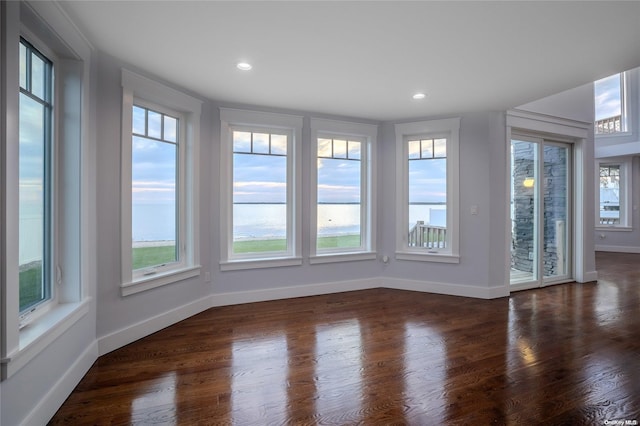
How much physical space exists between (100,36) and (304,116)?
244cm

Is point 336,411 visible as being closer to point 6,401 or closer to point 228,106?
point 6,401

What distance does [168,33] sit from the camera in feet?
7.71

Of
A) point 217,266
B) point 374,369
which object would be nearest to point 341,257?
point 217,266

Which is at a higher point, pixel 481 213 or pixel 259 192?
pixel 259 192

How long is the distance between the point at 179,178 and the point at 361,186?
2.50m

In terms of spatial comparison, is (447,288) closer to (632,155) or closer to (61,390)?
(61,390)

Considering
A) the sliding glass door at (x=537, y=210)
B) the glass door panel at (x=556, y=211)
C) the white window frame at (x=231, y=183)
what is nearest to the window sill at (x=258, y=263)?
the white window frame at (x=231, y=183)

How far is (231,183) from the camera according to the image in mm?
4062

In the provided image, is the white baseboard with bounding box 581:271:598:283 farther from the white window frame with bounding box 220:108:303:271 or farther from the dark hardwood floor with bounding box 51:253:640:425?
the white window frame with bounding box 220:108:303:271

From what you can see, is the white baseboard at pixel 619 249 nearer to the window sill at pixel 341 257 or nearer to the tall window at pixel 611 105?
the tall window at pixel 611 105

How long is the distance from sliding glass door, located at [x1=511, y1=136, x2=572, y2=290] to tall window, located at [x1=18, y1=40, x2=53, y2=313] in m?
→ 5.19

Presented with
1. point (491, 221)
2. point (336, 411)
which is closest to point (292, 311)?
point (336, 411)

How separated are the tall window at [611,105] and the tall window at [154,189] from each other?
36.1 ft

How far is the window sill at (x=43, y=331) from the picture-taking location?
5.18ft
